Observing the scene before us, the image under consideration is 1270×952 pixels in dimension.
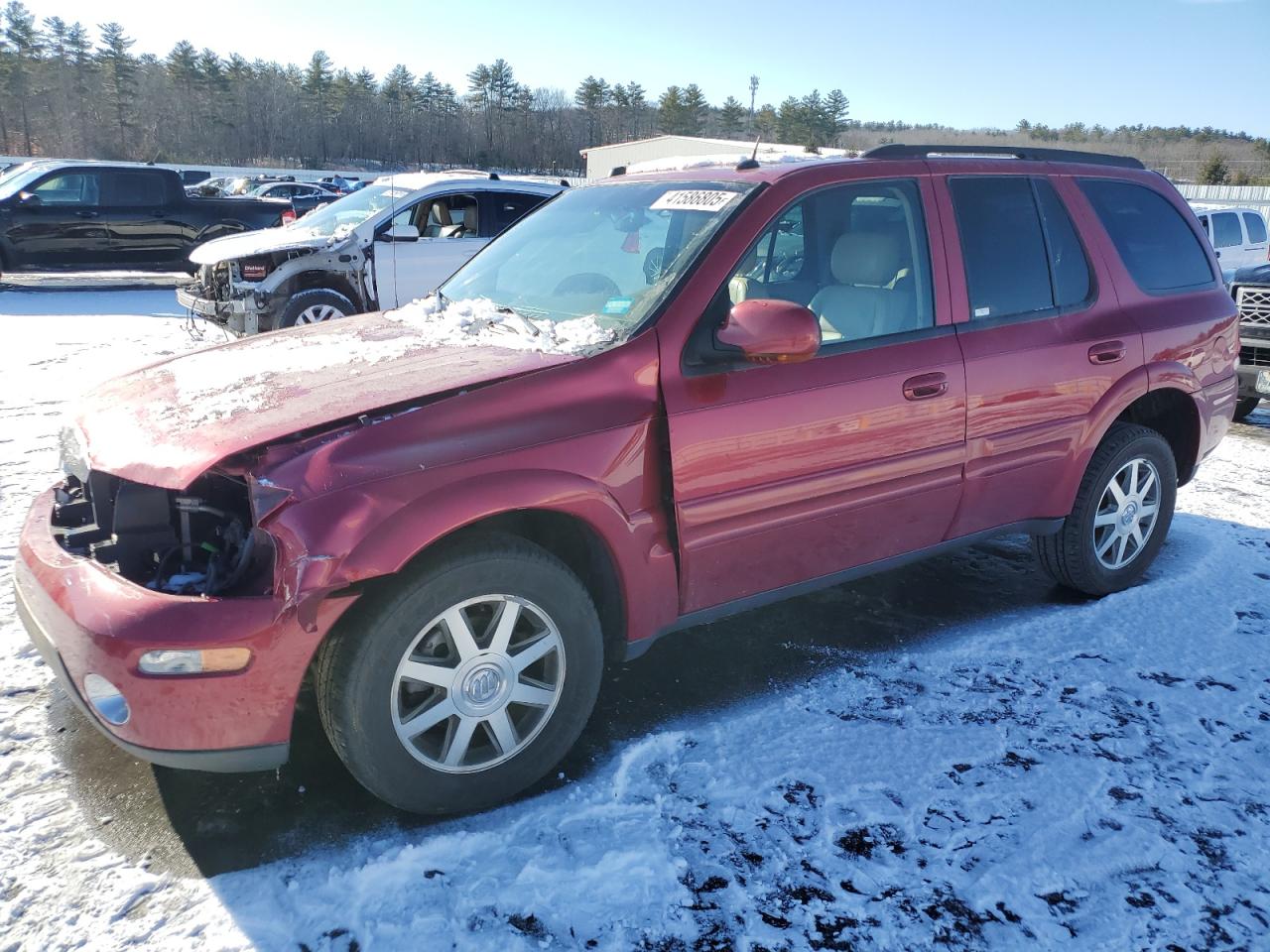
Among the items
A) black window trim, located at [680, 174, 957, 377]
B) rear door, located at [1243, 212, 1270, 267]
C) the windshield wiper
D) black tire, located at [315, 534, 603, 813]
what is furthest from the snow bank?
rear door, located at [1243, 212, 1270, 267]

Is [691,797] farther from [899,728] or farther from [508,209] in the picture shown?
[508,209]

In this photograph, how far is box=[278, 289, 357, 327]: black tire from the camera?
847 cm

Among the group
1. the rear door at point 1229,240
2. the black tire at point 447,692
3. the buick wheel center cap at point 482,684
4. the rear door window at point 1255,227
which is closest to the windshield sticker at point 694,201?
the black tire at point 447,692

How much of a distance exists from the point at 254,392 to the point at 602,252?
4.45ft

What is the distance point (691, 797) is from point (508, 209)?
8.12 metres

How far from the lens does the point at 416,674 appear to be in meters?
2.46

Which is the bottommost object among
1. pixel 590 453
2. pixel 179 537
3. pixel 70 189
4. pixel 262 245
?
pixel 179 537

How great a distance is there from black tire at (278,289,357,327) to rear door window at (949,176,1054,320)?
625cm

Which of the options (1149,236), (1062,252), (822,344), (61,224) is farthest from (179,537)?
(61,224)

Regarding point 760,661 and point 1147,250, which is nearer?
point 760,661

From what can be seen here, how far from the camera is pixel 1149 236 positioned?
165 inches

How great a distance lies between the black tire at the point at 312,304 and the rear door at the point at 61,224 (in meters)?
7.42

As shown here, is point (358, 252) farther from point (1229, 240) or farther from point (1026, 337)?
point (1229, 240)

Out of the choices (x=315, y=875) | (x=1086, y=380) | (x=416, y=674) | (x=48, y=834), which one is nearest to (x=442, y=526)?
(x=416, y=674)
